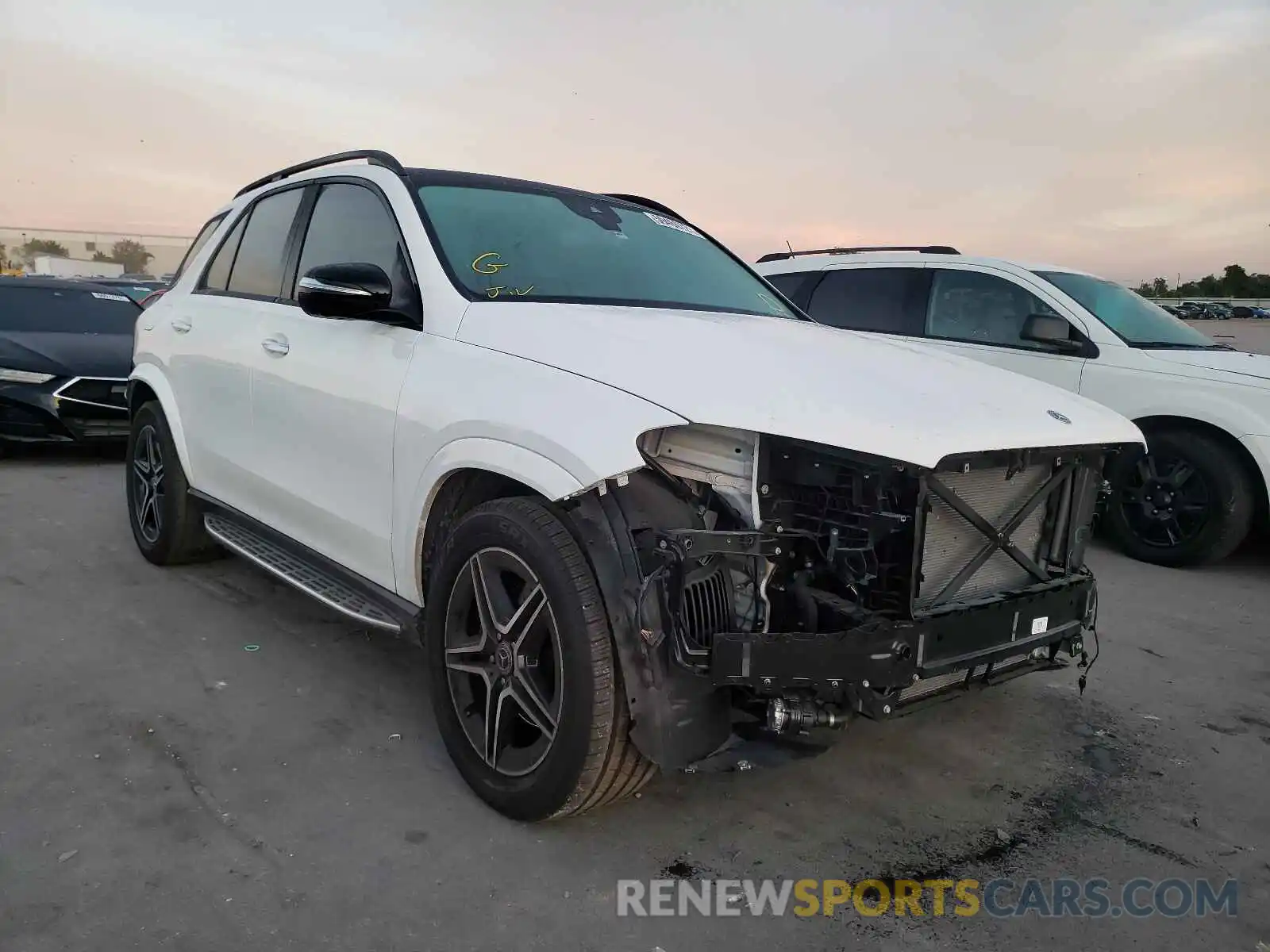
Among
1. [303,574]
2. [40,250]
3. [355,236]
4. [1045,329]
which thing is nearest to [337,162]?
[355,236]

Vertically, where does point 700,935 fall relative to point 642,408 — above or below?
below

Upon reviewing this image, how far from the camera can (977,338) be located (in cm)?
676

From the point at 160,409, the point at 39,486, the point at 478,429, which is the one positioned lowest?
the point at 39,486

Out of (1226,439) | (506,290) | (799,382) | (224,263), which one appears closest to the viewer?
(799,382)

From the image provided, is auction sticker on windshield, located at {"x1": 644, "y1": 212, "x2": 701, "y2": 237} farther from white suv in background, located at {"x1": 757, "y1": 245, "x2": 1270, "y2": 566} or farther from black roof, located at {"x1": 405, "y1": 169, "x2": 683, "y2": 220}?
white suv in background, located at {"x1": 757, "y1": 245, "x2": 1270, "y2": 566}

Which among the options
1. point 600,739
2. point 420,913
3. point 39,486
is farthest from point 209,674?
point 39,486

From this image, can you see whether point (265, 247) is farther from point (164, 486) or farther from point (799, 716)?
point (799, 716)

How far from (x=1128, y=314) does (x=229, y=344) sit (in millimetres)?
5884

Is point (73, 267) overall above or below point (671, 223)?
below

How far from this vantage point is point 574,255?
11.0 ft

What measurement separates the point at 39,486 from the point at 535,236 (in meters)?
5.64

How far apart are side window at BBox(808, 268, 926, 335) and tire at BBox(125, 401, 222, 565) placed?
4.70 m

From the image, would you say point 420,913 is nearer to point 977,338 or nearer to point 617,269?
point 617,269

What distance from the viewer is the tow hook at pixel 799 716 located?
2.24 m
